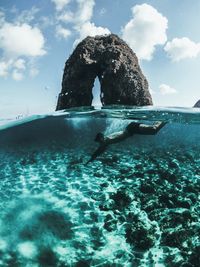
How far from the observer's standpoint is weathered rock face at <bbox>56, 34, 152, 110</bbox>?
28062 millimetres

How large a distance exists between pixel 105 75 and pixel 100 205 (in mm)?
22140

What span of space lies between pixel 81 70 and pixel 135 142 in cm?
1564

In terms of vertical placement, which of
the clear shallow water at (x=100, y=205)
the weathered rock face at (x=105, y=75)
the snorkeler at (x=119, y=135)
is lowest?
the clear shallow water at (x=100, y=205)

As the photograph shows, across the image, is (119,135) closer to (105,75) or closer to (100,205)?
(100,205)

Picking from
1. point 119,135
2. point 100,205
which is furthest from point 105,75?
point 100,205

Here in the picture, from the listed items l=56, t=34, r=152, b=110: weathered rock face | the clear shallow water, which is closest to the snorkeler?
the clear shallow water

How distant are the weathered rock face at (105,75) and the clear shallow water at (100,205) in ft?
43.4

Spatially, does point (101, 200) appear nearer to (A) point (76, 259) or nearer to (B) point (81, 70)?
(A) point (76, 259)

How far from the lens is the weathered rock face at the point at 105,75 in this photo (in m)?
28.1

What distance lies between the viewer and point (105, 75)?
93.5 ft

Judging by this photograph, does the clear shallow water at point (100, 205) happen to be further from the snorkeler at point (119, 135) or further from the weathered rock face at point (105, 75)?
the weathered rock face at point (105, 75)

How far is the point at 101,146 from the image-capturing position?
14.8 meters

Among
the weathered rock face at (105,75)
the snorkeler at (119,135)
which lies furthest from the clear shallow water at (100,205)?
the weathered rock face at (105,75)

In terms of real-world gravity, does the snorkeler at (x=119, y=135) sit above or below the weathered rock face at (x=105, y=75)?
below
